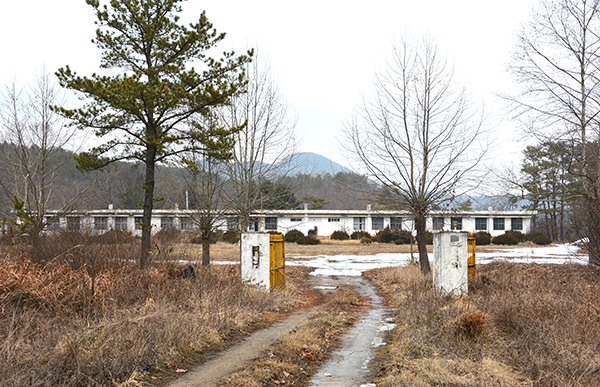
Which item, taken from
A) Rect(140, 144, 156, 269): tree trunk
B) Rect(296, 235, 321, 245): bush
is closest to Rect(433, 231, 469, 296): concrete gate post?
Rect(140, 144, 156, 269): tree trunk

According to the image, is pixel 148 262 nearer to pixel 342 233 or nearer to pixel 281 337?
pixel 281 337

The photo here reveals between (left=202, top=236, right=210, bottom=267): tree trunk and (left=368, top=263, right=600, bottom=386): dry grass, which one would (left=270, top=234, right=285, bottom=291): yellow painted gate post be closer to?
(left=202, top=236, right=210, bottom=267): tree trunk

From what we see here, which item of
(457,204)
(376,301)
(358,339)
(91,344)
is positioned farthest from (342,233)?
(91,344)

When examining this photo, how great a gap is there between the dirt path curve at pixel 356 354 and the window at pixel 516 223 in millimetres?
51124

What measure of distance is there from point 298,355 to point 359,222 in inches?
2019

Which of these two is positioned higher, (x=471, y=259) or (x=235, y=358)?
(x=471, y=259)

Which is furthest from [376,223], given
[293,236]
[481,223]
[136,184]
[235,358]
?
[235,358]

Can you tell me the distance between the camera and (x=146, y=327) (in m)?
6.61

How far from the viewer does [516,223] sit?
188ft

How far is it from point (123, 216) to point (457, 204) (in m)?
46.2

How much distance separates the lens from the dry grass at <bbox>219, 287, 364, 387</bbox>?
576 centimetres

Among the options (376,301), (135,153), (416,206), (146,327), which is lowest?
(376,301)

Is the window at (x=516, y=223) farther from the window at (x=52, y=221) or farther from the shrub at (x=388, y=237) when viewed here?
the window at (x=52, y=221)

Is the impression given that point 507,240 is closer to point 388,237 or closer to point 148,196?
point 388,237
